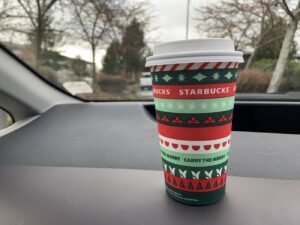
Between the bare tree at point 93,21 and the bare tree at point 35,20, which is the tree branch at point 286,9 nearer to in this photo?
the bare tree at point 93,21

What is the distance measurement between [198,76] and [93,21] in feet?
6.77

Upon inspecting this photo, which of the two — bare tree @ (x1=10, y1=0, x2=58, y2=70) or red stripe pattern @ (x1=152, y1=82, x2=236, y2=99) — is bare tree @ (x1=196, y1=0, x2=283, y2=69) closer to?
bare tree @ (x1=10, y1=0, x2=58, y2=70)

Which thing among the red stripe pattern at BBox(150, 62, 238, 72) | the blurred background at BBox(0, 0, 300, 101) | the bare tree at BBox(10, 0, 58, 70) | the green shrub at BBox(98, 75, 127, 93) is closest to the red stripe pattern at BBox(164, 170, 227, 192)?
the red stripe pattern at BBox(150, 62, 238, 72)

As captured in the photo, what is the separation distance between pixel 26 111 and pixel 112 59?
4.60 ft

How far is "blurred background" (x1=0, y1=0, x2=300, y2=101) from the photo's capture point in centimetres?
158

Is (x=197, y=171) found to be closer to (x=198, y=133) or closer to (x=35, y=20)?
(x=198, y=133)

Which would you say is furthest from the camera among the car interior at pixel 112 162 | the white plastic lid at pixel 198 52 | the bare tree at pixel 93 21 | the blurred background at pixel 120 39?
the bare tree at pixel 93 21

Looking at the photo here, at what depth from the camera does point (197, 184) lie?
0.52 m

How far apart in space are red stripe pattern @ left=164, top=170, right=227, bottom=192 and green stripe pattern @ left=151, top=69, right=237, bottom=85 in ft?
0.64

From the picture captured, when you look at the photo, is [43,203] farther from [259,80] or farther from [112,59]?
[112,59]

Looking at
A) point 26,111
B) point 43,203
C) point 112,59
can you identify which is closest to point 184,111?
point 43,203

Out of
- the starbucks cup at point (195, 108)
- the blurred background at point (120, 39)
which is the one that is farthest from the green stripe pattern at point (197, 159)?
the blurred background at point (120, 39)

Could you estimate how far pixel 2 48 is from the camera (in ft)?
4.31

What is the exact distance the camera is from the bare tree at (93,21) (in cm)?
218
